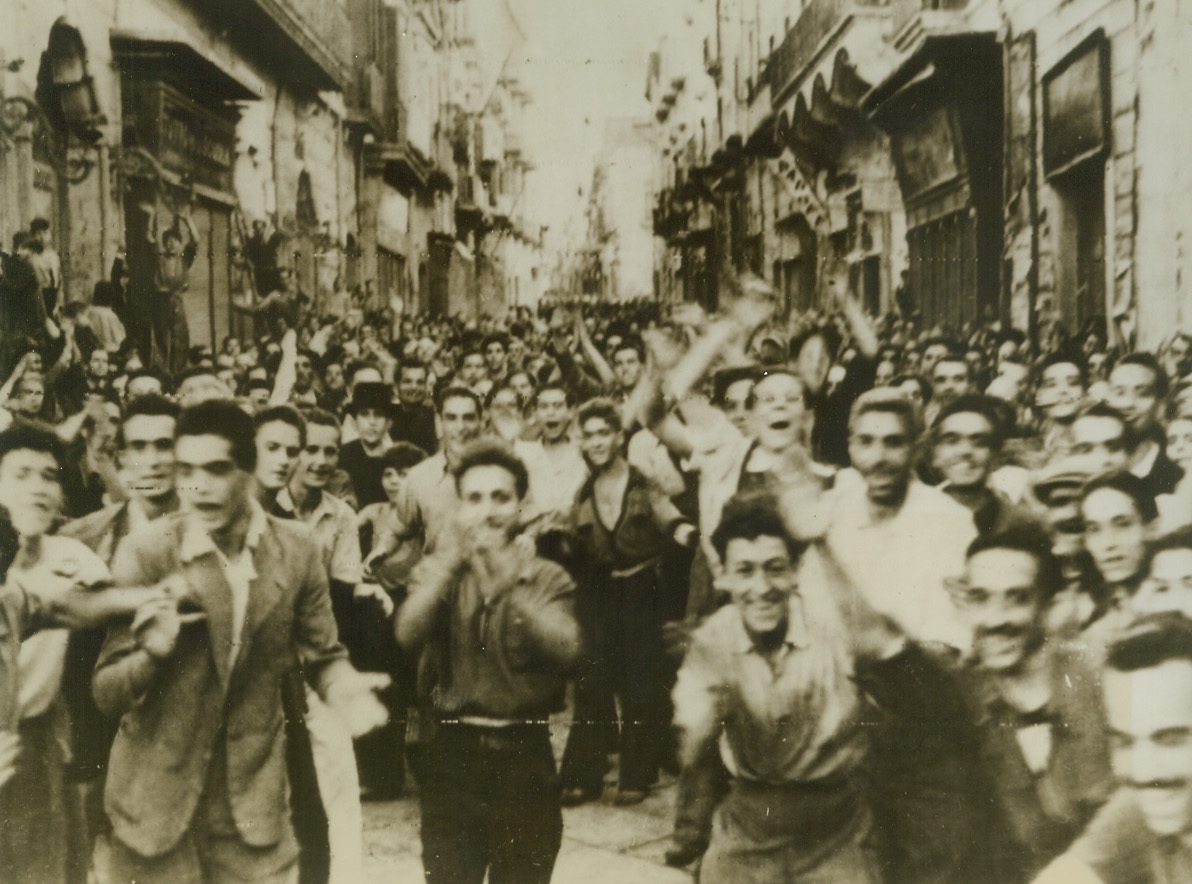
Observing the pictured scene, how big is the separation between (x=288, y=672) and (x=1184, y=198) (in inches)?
138

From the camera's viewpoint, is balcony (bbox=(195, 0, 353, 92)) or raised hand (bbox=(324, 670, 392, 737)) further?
balcony (bbox=(195, 0, 353, 92))

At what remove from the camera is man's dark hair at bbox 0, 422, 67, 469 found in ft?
14.2

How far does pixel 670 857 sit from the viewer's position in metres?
4.11

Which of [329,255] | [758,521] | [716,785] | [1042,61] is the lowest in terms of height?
[716,785]

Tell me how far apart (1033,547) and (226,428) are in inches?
111

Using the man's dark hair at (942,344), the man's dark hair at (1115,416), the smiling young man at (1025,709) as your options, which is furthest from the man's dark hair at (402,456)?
the man's dark hair at (1115,416)

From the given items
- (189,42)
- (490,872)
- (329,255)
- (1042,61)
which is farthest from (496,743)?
(1042,61)

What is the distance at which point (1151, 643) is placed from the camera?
421 cm

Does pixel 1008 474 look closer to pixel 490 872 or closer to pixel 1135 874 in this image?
pixel 1135 874

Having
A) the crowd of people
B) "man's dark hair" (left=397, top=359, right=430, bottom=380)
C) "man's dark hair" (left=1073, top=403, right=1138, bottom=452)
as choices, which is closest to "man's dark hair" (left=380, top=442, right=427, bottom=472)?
the crowd of people

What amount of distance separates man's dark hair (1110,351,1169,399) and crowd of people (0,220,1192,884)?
1 cm

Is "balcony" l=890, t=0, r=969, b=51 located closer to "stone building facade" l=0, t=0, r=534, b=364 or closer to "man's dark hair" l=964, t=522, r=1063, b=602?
"stone building facade" l=0, t=0, r=534, b=364

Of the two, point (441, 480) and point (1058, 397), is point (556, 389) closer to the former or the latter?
point (441, 480)

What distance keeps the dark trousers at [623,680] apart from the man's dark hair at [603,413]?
0.52 m
